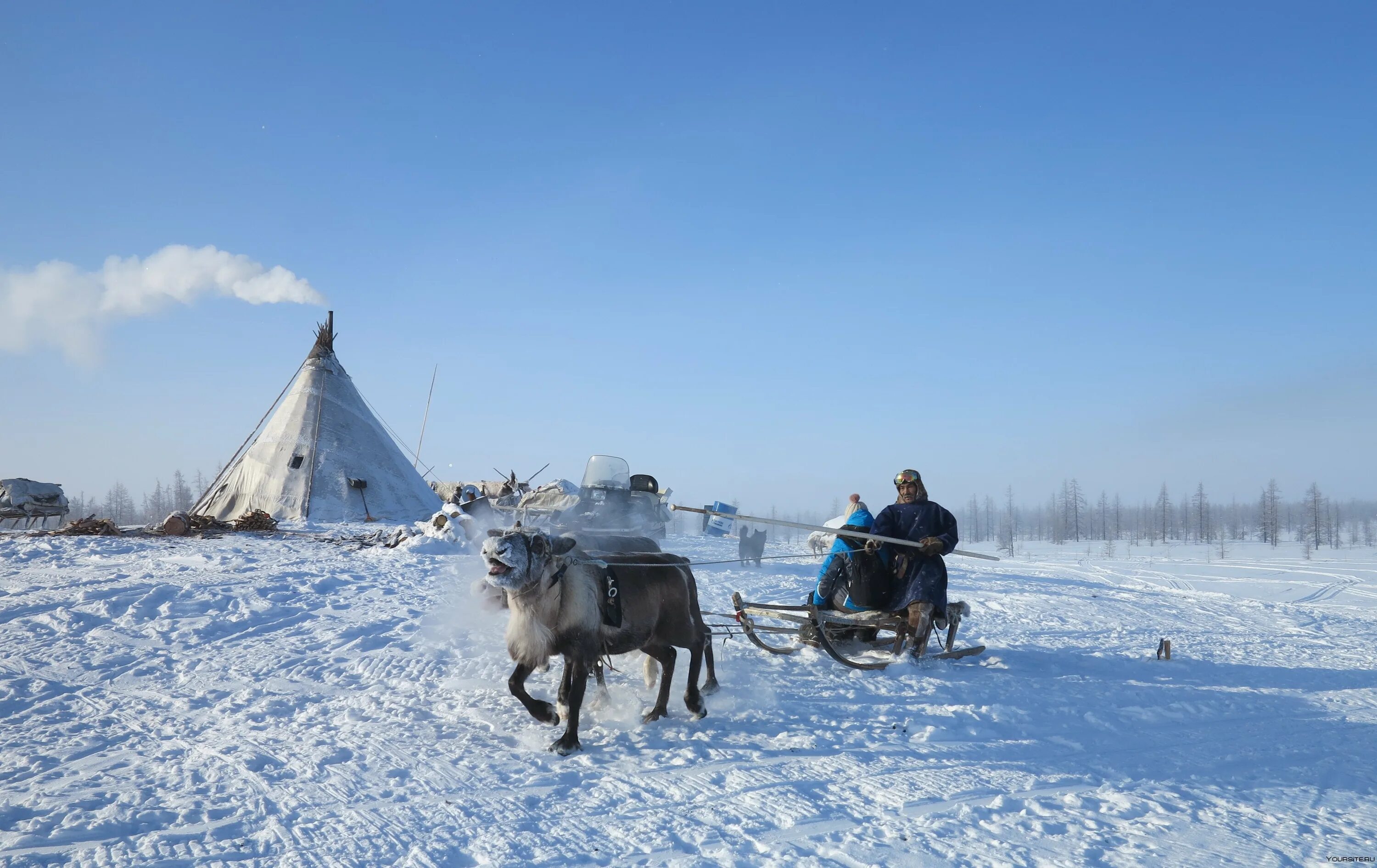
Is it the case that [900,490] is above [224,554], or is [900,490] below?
above

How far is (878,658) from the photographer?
26.2 ft

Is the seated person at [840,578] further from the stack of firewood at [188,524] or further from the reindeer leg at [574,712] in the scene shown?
the stack of firewood at [188,524]

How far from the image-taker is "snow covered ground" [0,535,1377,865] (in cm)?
380

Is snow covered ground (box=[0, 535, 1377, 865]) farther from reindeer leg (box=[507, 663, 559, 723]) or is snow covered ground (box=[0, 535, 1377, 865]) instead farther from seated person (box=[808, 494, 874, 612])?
seated person (box=[808, 494, 874, 612])

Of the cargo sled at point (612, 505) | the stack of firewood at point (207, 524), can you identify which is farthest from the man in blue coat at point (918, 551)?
the stack of firewood at point (207, 524)

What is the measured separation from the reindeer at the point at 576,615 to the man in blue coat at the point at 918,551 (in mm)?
2691

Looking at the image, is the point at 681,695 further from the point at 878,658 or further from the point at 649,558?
the point at 878,658

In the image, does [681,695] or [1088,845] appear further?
[681,695]

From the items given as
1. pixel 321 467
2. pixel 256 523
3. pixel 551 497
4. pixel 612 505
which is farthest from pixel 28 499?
pixel 612 505

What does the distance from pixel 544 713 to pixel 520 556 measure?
1.31 metres

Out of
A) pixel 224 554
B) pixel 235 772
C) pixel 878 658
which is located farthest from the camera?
pixel 224 554

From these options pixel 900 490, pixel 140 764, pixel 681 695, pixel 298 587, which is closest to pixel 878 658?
pixel 900 490

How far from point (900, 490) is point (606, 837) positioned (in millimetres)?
5687

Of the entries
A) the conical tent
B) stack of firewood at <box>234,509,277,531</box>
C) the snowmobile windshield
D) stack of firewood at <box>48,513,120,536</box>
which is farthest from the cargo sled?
stack of firewood at <box>48,513,120,536</box>
